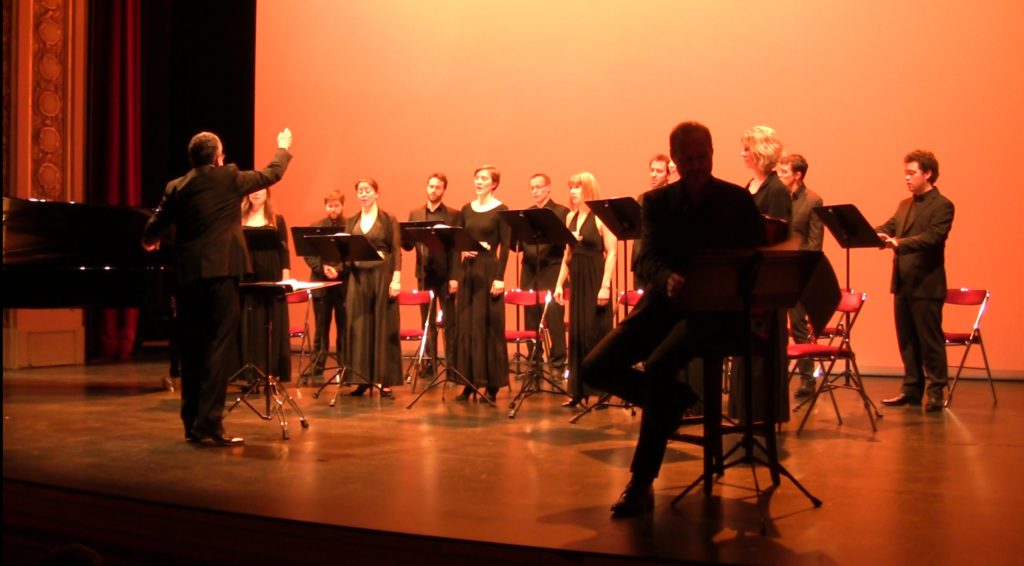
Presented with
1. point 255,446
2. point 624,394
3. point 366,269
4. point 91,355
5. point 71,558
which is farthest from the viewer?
point 91,355

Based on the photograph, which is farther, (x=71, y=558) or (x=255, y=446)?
(x=255, y=446)

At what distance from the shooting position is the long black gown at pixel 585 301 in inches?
275

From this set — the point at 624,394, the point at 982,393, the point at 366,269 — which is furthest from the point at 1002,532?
the point at 366,269

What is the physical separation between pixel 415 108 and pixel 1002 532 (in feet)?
27.5

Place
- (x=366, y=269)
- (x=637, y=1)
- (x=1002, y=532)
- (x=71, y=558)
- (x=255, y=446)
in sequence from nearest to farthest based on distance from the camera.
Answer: (x=71, y=558)
(x=1002, y=532)
(x=255, y=446)
(x=366, y=269)
(x=637, y=1)

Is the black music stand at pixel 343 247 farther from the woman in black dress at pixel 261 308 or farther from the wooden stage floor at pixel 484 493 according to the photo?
the wooden stage floor at pixel 484 493

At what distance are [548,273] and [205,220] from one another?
3755 millimetres

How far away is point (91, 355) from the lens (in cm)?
1067

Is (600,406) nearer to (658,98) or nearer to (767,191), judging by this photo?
(767,191)

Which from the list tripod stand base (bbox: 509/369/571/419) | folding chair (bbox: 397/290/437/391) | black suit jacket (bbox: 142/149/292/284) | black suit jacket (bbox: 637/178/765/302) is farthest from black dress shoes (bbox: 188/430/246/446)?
black suit jacket (bbox: 637/178/765/302)

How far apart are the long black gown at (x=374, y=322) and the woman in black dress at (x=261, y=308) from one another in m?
0.68

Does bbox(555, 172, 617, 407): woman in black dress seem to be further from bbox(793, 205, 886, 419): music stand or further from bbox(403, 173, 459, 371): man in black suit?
bbox(793, 205, 886, 419): music stand

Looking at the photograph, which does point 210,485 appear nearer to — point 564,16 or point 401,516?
point 401,516

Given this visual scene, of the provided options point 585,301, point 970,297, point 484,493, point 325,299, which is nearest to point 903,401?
point 970,297
